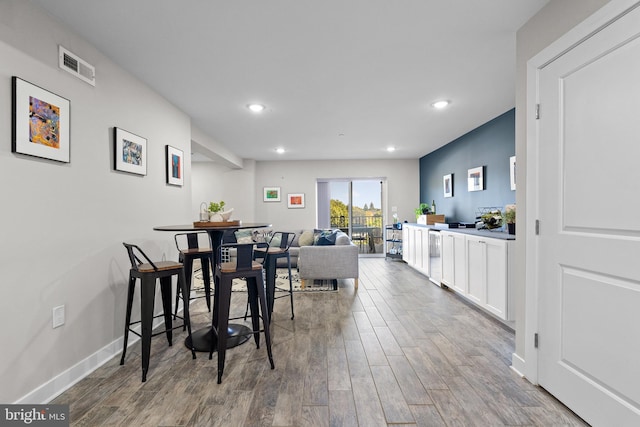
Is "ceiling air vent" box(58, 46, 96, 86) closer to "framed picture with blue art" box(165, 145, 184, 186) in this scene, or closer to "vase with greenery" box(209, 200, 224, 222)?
"framed picture with blue art" box(165, 145, 184, 186)

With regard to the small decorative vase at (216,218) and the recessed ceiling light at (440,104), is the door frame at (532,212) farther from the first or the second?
the small decorative vase at (216,218)

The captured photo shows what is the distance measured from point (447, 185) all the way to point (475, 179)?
1.07m

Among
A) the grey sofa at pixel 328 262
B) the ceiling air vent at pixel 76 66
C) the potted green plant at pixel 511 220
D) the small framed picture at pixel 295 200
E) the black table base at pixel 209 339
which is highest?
the ceiling air vent at pixel 76 66

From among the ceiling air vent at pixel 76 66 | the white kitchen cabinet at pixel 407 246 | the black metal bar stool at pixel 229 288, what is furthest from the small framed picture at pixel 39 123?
the white kitchen cabinet at pixel 407 246

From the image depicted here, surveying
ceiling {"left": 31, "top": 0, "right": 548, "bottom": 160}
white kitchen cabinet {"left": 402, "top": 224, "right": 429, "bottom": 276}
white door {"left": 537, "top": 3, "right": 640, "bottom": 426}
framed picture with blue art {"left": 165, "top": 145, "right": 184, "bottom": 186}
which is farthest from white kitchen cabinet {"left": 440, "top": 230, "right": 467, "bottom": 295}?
framed picture with blue art {"left": 165, "top": 145, "right": 184, "bottom": 186}

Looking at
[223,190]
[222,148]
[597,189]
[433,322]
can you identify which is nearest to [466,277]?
[433,322]

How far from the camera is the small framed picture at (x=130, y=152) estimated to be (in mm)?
2594

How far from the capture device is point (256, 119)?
4.24 m

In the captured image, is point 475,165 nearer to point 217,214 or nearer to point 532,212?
point 532,212

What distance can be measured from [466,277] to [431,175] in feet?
11.8

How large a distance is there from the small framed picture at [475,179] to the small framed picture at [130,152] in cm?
443

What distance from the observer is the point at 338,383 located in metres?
2.09

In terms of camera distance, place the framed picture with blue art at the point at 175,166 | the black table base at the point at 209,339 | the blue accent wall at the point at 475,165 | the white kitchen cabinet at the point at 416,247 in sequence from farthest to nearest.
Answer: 1. the white kitchen cabinet at the point at 416,247
2. the blue accent wall at the point at 475,165
3. the framed picture with blue art at the point at 175,166
4. the black table base at the point at 209,339

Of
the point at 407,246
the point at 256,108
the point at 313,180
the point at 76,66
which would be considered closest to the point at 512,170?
the point at 407,246
